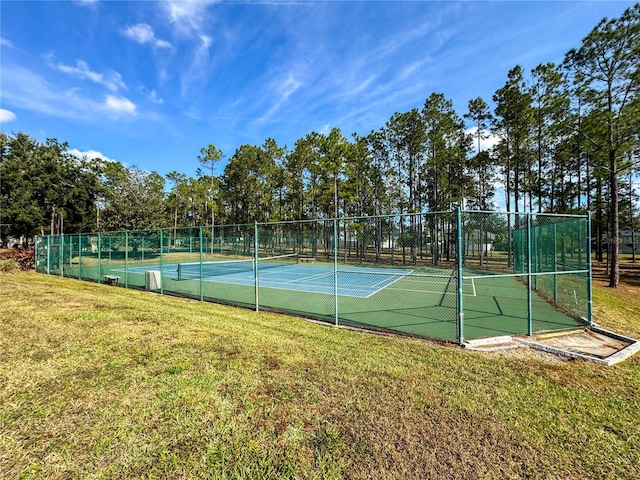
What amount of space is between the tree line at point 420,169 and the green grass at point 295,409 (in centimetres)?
1360

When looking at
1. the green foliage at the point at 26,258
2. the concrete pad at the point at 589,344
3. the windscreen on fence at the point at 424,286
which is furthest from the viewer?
the green foliage at the point at 26,258

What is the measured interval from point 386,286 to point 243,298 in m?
6.23

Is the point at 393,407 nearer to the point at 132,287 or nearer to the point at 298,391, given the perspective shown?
the point at 298,391

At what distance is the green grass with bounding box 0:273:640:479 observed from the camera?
7.14 feet

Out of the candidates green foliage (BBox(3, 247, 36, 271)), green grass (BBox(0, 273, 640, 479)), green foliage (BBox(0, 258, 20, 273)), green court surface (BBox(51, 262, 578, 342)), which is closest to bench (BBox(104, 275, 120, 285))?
green court surface (BBox(51, 262, 578, 342))

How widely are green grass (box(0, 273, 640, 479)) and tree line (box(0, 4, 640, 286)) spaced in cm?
1360

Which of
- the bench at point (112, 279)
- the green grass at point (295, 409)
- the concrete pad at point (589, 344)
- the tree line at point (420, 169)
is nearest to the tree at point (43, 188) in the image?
the tree line at point (420, 169)

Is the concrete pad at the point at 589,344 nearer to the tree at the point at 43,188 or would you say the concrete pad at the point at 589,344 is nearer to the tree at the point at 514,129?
the tree at the point at 514,129

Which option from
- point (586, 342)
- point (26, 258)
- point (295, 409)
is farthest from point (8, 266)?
point (586, 342)

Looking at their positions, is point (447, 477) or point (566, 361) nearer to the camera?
point (447, 477)

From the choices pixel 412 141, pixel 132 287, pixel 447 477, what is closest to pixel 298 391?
pixel 447 477

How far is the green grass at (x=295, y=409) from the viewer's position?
2176mm

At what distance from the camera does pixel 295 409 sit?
2844 millimetres

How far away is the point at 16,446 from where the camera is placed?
220 centimetres
